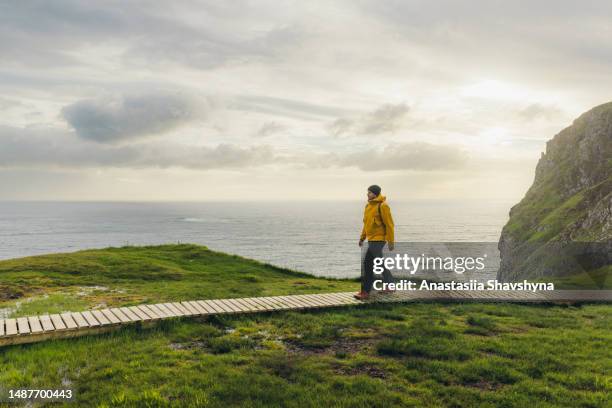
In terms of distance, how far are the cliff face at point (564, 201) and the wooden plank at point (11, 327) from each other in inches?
1674

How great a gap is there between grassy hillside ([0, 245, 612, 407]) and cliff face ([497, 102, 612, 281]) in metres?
34.4

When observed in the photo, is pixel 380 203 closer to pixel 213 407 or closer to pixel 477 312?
pixel 477 312

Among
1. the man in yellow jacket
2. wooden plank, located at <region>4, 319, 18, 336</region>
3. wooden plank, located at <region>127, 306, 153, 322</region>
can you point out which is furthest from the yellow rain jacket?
wooden plank, located at <region>4, 319, 18, 336</region>

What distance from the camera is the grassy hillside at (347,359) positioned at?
724 centimetres

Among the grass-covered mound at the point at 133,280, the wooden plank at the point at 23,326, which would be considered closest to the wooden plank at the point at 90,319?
the wooden plank at the point at 23,326

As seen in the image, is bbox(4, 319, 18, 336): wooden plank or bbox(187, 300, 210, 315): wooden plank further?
bbox(187, 300, 210, 315): wooden plank

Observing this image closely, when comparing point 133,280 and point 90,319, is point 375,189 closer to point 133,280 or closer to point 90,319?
point 90,319

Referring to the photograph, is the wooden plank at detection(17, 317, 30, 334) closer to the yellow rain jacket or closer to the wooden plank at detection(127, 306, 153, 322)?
the wooden plank at detection(127, 306, 153, 322)

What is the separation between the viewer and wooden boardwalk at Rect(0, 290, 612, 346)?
10.4 metres

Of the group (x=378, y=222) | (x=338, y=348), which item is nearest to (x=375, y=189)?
(x=378, y=222)

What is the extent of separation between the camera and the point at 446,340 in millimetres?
10102

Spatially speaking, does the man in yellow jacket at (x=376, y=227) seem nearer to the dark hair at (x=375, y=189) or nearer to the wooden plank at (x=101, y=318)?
the dark hair at (x=375, y=189)

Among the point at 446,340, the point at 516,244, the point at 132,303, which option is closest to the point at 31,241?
the point at 516,244

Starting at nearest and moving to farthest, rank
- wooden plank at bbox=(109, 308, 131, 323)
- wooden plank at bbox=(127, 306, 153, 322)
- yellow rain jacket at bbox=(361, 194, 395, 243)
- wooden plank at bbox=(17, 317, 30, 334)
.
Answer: wooden plank at bbox=(17, 317, 30, 334) < wooden plank at bbox=(109, 308, 131, 323) < wooden plank at bbox=(127, 306, 153, 322) < yellow rain jacket at bbox=(361, 194, 395, 243)
